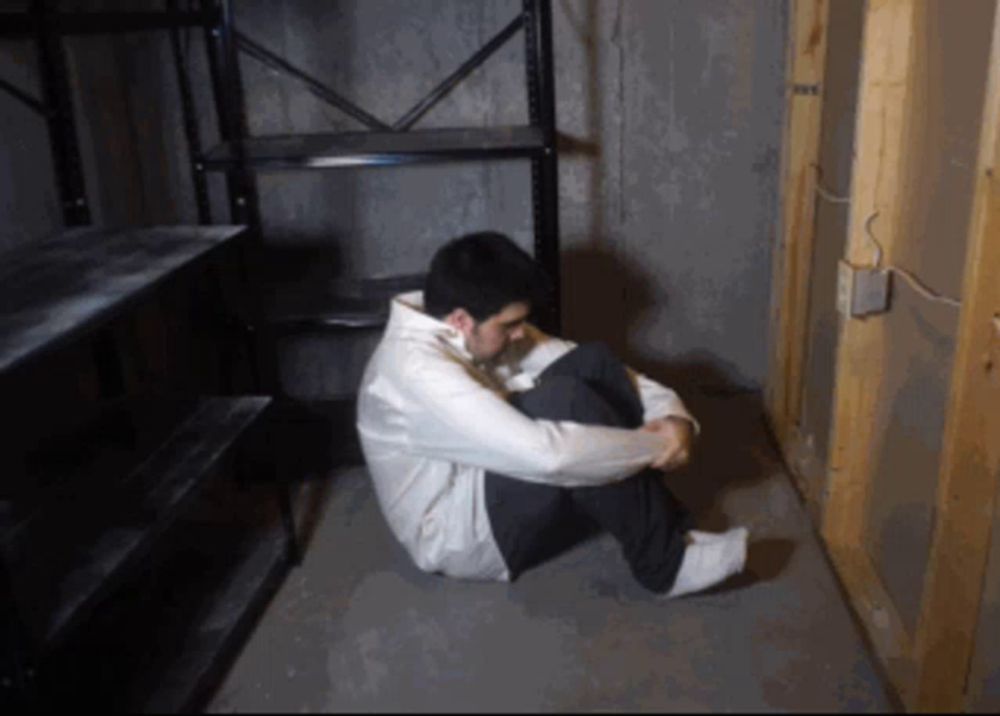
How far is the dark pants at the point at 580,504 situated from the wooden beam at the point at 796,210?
37.5 inches

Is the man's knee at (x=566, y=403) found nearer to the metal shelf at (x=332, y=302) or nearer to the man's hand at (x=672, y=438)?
the man's hand at (x=672, y=438)

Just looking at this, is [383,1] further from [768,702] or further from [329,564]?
[768,702]

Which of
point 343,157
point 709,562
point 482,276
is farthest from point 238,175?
point 709,562

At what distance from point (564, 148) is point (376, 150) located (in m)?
0.71

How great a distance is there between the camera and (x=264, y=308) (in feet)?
8.23

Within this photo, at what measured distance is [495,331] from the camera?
1503 mm

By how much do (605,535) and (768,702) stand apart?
3.16 ft

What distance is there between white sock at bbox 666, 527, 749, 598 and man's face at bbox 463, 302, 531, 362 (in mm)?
414

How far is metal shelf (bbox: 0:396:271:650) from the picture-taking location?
142 centimetres

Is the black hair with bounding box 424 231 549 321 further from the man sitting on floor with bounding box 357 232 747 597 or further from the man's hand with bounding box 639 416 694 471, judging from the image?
the man's hand with bounding box 639 416 694 471

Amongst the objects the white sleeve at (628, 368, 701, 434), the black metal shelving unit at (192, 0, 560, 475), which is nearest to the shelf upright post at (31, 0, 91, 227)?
the black metal shelving unit at (192, 0, 560, 475)

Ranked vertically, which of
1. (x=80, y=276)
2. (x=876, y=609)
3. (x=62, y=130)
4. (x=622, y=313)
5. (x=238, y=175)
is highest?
(x=62, y=130)

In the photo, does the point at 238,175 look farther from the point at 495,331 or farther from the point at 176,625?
the point at 176,625

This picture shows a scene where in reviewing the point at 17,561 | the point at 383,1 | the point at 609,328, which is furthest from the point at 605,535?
the point at 383,1
